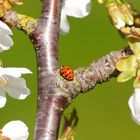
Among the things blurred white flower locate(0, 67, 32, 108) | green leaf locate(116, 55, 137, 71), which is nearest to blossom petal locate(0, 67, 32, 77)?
blurred white flower locate(0, 67, 32, 108)

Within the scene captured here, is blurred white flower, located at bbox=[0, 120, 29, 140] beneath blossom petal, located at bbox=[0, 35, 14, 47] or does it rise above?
beneath

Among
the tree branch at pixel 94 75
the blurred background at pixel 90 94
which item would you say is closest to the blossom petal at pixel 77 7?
the tree branch at pixel 94 75

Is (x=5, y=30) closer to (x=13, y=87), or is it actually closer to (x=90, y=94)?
(x=13, y=87)

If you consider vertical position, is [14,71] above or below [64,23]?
below

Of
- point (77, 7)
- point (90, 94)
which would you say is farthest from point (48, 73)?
point (90, 94)

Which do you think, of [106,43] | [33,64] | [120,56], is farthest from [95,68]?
[106,43]

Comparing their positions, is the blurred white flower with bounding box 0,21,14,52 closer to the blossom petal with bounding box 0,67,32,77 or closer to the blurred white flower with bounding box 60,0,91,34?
the blossom petal with bounding box 0,67,32,77
